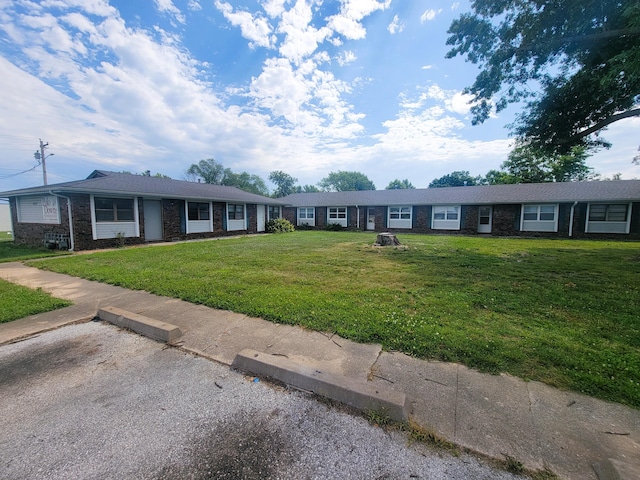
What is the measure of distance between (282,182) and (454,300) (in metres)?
54.4

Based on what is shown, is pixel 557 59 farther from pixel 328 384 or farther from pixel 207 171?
pixel 207 171

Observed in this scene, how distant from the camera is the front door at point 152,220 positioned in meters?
13.9

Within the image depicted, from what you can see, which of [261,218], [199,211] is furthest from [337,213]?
[199,211]

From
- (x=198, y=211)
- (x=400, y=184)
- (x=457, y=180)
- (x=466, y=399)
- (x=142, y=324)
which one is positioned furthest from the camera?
(x=400, y=184)

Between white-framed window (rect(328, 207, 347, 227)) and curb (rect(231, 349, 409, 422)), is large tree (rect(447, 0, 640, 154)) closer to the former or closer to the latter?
curb (rect(231, 349, 409, 422))

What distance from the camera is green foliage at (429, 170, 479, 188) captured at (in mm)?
47250

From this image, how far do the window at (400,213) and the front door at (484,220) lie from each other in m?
4.86

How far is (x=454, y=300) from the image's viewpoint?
4.80 meters

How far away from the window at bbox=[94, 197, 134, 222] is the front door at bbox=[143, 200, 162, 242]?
3.19ft

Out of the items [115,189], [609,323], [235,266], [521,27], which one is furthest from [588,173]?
[115,189]

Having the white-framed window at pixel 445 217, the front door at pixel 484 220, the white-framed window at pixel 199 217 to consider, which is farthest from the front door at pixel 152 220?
the front door at pixel 484 220

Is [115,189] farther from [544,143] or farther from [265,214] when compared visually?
[544,143]

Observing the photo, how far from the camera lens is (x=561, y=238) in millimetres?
17281

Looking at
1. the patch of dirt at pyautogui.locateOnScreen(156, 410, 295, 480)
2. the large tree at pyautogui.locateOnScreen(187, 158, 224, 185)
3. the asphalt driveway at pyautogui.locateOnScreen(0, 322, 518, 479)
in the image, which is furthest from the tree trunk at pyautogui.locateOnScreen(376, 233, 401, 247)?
the large tree at pyautogui.locateOnScreen(187, 158, 224, 185)
